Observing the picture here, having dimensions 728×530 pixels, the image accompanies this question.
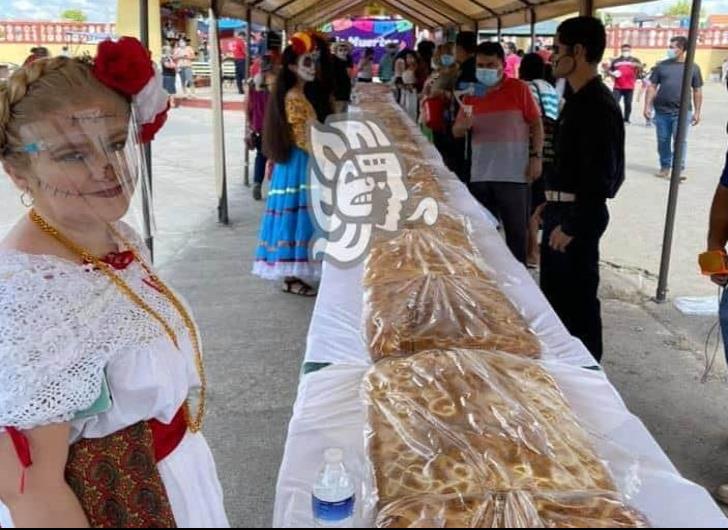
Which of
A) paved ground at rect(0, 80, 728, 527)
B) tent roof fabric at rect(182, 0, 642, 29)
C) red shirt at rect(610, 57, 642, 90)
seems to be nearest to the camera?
paved ground at rect(0, 80, 728, 527)

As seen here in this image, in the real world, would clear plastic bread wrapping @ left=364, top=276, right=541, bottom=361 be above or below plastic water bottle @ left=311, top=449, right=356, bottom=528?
above

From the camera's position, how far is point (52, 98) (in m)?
1.00

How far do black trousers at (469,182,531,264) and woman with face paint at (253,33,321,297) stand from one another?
3.50 feet

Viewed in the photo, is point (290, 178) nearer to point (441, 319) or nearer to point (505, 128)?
point (505, 128)

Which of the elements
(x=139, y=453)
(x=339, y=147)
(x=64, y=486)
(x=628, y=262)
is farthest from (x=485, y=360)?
(x=628, y=262)

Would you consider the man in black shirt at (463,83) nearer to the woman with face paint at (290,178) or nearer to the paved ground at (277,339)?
the woman with face paint at (290,178)

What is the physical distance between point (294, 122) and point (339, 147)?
1.36 feet

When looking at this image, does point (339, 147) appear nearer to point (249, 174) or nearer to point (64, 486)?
point (64, 486)

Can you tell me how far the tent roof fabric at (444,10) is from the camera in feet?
16.8

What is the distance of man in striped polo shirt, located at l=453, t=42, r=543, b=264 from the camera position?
3.91 metres

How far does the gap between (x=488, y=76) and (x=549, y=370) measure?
2622mm

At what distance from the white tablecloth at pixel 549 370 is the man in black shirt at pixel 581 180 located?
705 millimetres

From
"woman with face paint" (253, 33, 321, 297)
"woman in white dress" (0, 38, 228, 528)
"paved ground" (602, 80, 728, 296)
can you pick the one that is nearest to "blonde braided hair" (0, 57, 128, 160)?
"woman in white dress" (0, 38, 228, 528)

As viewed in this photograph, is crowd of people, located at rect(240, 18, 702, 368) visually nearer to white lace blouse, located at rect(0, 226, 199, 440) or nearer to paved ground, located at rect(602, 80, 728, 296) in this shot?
paved ground, located at rect(602, 80, 728, 296)
